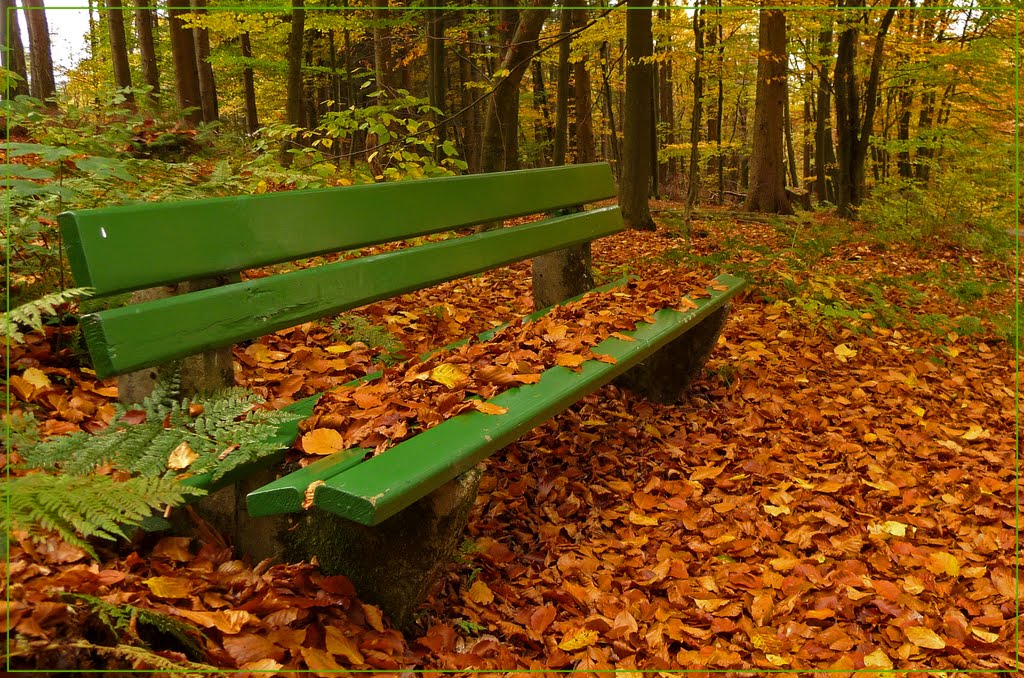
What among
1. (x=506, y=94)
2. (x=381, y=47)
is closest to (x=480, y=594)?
(x=506, y=94)

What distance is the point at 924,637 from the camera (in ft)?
6.99

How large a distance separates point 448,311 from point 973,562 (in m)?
2.99

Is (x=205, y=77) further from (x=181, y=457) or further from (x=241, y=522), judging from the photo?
(x=181, y=457)

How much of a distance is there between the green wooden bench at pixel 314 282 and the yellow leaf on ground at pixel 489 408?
0.03 meters

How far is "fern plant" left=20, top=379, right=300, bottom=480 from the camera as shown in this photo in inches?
68.1

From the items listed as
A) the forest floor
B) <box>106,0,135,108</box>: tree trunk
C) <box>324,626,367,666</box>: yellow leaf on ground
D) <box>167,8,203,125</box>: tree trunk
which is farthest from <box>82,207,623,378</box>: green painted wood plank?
<box>106,0,135,108</box>: tree trunk

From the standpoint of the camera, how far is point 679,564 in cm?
255

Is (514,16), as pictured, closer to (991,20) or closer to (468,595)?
(991,20)

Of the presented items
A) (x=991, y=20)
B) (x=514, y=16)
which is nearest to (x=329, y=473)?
(x=514, y=16)

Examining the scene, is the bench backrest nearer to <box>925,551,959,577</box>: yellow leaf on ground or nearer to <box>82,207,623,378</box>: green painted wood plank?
<box>82,207,623,378</box>: green painted wood plank

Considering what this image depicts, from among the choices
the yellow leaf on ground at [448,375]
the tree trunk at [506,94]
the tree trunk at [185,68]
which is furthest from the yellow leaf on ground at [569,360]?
the tree trunk at [185,68]

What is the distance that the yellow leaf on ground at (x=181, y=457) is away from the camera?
1.76m

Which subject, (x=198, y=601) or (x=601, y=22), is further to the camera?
(x=601, y=22)

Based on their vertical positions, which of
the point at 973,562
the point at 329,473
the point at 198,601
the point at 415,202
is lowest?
the point at 973,562
